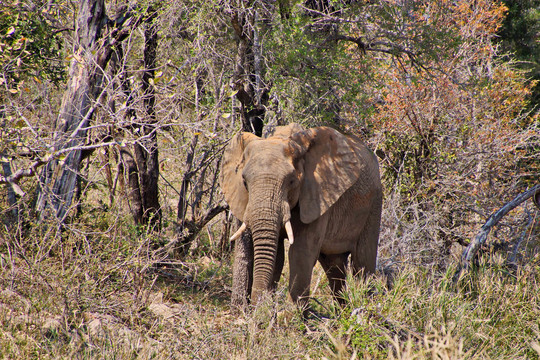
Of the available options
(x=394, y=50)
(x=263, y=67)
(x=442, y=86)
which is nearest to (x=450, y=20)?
(x=442, y=86)

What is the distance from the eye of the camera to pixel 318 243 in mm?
6711

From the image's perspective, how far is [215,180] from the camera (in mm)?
8930

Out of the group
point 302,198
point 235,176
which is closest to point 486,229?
point 302,198

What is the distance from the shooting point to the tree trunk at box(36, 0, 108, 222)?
7309 millimetres

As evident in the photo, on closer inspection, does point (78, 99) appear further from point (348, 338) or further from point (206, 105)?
point (348, 338)

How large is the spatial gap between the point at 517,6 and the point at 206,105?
13342 millimetres

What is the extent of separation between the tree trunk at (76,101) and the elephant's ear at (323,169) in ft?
9.12

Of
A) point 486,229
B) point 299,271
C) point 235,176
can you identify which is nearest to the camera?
point 299,271

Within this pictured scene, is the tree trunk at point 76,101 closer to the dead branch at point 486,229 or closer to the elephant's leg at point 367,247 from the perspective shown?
the elephant's leg at point 367,247

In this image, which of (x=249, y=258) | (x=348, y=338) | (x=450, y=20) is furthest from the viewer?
(x=450, y=20)

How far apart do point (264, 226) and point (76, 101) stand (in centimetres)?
318

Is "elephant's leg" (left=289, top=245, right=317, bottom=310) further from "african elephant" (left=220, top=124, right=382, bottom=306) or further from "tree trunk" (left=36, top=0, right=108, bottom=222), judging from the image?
"tree trunk" (left=36, top=0, right=108, bottom=222)

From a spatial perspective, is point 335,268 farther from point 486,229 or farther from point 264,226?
point 264,226

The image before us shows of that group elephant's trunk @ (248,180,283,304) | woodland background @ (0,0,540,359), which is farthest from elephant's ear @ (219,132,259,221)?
woodland background @ (0,0,540,359)
